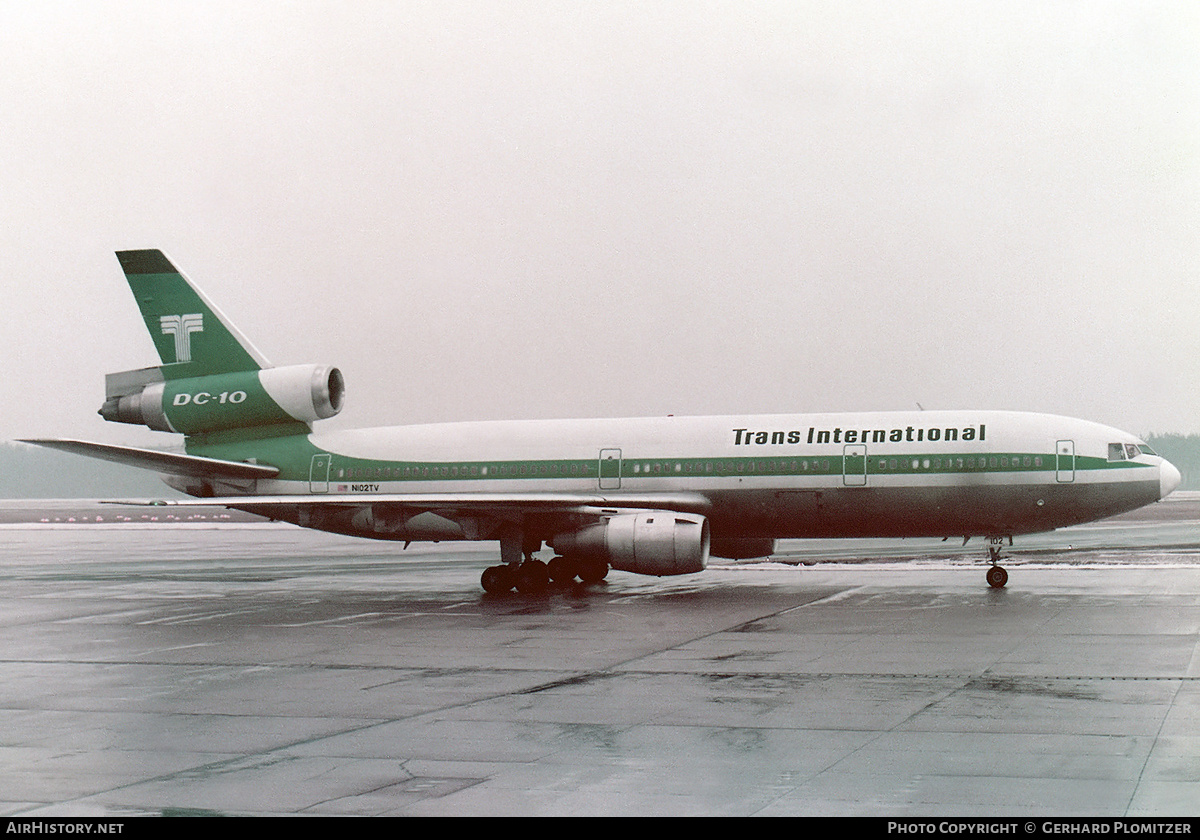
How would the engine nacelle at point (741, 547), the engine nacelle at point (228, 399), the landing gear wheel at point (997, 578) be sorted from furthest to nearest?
the engine nacelle at point (228, 399) < the engine nacelle at point (741, 547) < the landing gear wheel at point (997, 578)

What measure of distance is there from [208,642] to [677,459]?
11512mm

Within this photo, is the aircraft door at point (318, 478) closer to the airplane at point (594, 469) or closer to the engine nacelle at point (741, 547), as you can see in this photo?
the airplane at point (594, 469)

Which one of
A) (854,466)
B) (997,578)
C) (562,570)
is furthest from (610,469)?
(997,578)

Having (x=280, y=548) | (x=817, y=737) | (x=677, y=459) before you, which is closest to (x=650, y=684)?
(x=817, y=737)

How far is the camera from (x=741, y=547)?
2778 centimetres

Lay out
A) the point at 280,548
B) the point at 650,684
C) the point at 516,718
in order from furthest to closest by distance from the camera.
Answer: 1. the point at 280,548
2. the point at 650,684
3. the point at 516,718

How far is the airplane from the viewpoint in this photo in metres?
24.6

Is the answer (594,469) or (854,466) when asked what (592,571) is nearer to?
(594,469)

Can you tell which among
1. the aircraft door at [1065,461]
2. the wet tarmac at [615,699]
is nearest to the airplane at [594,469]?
the aircraft door at [1065,461]

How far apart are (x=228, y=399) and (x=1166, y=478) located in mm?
20948

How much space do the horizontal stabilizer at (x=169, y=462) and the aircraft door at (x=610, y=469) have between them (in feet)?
26.2

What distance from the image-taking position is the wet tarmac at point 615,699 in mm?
8562

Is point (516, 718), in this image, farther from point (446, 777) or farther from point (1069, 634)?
point (1069, 634)

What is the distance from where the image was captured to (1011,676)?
→ 13.7 m
